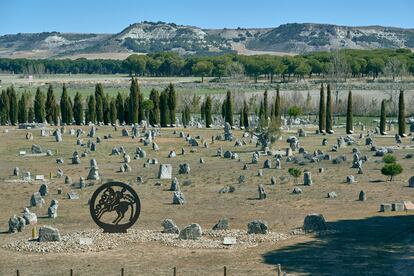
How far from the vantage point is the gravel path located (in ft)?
89.9

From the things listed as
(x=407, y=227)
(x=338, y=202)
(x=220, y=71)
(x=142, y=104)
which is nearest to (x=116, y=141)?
(x=142, y=104)

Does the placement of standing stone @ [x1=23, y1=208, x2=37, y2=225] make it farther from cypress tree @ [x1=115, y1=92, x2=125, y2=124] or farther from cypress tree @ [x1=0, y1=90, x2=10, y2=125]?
cypress tree @ [x1=115, y1=92, x2=125, y2=124]

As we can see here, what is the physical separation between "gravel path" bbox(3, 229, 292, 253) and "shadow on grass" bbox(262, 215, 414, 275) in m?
1.54

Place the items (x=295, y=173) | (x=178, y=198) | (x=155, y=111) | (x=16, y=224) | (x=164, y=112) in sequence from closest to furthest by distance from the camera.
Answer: (x=16, y=224), (x=178, y=198), (x=295, y=173), (x=164, y=112), (x=155, y=111)

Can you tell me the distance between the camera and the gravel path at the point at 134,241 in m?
27.4

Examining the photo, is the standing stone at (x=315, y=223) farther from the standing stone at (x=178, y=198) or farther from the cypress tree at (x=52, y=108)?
the cypress tree at (x=52, y=108)

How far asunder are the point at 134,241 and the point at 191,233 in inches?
82.3

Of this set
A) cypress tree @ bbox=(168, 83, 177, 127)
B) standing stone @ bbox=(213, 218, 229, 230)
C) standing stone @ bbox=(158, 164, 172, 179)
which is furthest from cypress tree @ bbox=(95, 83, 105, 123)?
standing stone @ bbox=(213, 218, 229, 230)

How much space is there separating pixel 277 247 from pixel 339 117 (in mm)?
75499

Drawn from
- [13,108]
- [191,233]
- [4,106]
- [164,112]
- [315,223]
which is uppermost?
[4,106]

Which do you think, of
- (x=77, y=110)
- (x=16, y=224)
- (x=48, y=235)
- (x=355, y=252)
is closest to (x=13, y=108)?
(x=77, y=110)

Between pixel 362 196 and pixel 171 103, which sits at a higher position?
pixel 171 103

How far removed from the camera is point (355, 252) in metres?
26.2

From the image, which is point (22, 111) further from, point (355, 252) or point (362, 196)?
point (355, 252)
